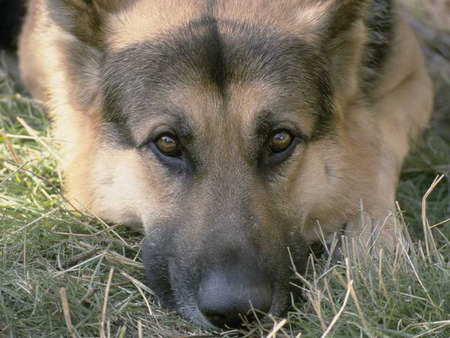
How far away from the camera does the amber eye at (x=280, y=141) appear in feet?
11.9

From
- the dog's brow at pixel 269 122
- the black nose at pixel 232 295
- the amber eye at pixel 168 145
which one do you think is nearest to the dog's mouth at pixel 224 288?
the black nose at pixel 232 295

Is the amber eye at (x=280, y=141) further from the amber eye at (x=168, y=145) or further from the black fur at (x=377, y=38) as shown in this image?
the black fur at (x=377, y=38)

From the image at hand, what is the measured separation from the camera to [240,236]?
10.8 ft

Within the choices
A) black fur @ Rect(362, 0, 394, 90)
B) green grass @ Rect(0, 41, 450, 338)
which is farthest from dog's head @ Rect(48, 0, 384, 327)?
black fur @ Rect(362, 0, 394, 90)

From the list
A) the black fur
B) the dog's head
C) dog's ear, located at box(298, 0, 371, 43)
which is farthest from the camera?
the black fur

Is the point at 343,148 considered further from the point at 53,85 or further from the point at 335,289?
the point at 53,85

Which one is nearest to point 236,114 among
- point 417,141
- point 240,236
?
point 240,236

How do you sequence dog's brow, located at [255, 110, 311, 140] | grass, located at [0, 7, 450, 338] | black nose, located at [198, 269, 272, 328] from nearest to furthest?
1. black nose, located at [198, 269, 272, 328]
2. grass, located at [0, 7, 450, 338]
3. dog's brow, located at [255, 110, 311, 140]

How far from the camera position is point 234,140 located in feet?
11.6

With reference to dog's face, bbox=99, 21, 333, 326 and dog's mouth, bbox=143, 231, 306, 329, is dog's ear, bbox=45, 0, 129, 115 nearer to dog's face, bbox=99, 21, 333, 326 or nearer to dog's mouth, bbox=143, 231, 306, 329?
dog's face, bbox=99, 21, 333, 326

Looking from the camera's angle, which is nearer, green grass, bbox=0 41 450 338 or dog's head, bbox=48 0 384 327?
green grass, bbox=0 41 450 338

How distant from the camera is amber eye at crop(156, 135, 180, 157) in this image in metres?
3.61

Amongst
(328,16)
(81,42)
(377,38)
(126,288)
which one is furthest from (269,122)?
(377,38)

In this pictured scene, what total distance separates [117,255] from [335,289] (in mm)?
1189
